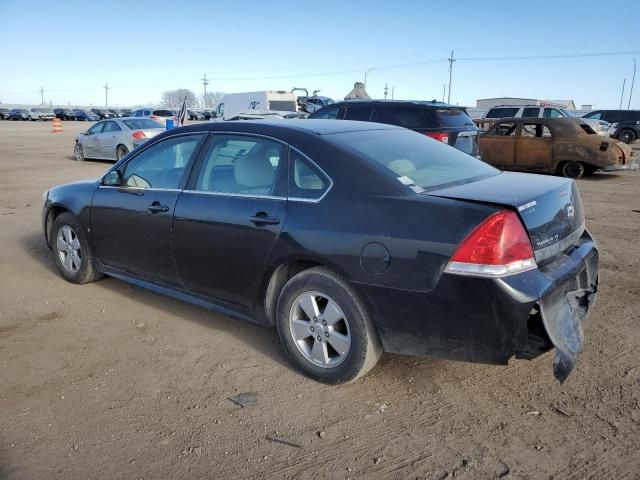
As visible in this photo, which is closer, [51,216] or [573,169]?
[51,216]

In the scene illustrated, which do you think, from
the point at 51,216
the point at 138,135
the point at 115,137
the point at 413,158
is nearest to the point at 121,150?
the point at 115,137

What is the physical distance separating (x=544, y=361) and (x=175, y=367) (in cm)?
242

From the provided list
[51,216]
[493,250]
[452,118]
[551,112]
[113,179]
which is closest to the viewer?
[493,250]

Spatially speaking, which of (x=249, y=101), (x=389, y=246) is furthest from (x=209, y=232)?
(x=249, y=101)

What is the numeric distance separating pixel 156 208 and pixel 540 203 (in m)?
2.72

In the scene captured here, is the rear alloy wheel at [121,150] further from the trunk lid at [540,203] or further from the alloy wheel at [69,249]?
the trunk lid at [540,203]

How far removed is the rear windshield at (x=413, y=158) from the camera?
3312mm

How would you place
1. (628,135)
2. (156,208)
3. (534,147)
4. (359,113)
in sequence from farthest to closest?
(628,135), (534,147), (359,113), (156,208)

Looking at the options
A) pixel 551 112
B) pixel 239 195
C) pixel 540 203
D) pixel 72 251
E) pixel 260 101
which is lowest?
pixel 72 251

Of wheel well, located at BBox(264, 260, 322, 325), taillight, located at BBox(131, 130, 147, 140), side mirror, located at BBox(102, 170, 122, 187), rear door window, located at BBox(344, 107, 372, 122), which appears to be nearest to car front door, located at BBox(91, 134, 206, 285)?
side mirror, located at BBox(102, 170, 122, 187)

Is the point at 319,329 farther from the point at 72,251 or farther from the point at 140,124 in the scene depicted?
the point at 140,124

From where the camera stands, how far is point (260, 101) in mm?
27750

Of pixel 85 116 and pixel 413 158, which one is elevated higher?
pixel 85 116

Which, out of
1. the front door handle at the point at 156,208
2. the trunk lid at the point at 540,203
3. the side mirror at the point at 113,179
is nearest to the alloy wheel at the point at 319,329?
the trunk lid at the point at 540,203
